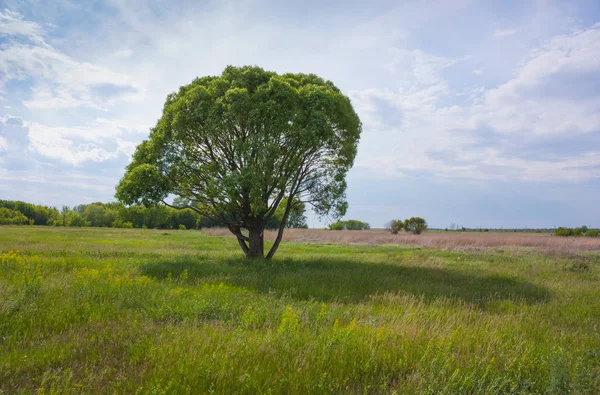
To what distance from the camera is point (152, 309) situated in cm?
784

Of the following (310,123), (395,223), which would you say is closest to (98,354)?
(310,123)

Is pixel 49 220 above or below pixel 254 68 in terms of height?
below

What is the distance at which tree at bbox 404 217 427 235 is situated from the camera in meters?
66.7

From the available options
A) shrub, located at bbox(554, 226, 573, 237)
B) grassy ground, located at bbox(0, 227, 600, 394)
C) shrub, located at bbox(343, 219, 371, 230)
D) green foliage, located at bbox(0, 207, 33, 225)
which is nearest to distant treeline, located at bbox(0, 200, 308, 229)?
green foliage, located at bbox(0, 207, 33, 225)

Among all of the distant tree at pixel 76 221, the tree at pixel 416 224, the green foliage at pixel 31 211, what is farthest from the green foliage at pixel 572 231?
the green foliage at pixel 31 211

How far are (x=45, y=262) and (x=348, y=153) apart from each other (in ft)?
54.6

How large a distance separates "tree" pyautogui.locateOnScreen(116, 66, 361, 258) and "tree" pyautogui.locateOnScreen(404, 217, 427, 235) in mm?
51415

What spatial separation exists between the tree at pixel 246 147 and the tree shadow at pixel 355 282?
12.2 ft

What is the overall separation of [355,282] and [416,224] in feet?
190

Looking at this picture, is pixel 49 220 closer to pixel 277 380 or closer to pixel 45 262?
pixel 45 262

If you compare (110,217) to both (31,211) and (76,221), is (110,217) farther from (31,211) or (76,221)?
(31,211)

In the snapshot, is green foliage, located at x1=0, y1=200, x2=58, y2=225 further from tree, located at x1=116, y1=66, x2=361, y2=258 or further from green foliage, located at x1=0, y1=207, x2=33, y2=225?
tree, located at x1=116, y1=66, x2=361, y2=258

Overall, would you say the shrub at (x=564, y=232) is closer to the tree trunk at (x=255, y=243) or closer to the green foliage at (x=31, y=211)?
the tree trunk at (x=255, y=243)

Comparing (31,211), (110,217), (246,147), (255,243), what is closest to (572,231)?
(255,243)
